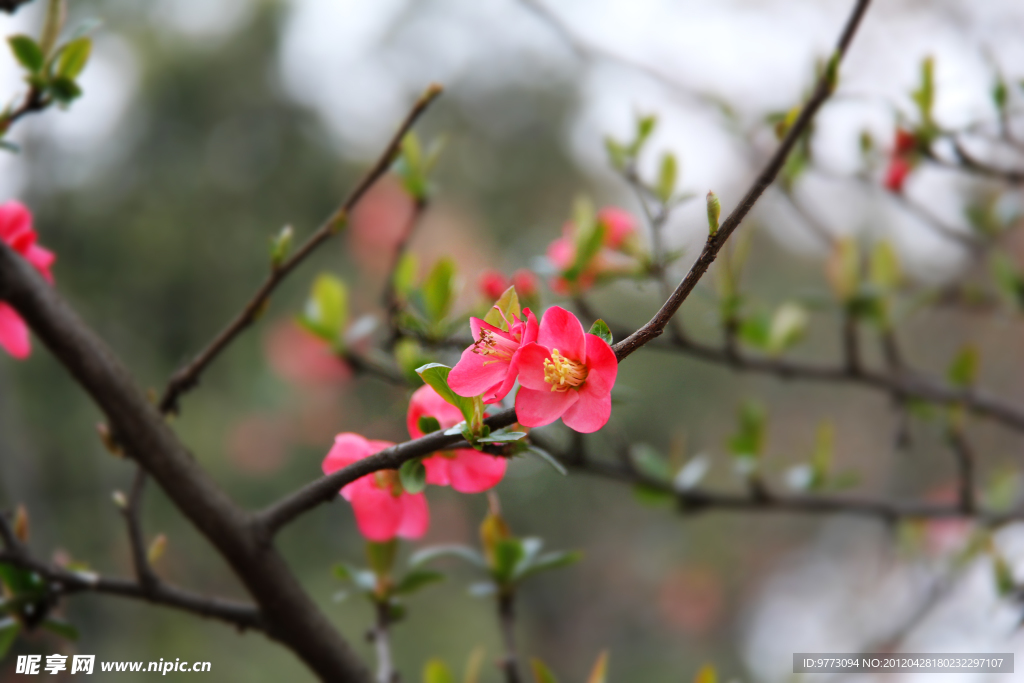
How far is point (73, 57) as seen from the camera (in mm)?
602

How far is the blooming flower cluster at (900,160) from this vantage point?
36.5 inches

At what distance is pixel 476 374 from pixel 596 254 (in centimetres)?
46

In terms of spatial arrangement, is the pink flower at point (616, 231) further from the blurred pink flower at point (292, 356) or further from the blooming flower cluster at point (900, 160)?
the blurred pink flower at point (292, 356)

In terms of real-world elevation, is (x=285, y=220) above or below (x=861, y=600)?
above

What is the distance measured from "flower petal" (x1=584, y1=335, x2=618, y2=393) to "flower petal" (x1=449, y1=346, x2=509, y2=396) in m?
0.04

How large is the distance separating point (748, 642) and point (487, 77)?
2665mm

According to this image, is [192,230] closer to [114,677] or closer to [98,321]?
[98,321]

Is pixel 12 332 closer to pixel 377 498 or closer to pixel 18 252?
pixel 18 252

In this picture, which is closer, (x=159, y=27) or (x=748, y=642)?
(x=159, y=27)

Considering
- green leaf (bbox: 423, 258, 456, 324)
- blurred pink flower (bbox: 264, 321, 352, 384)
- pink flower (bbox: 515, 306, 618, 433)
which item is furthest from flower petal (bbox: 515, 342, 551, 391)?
blurred pink flower (bbox: 264, 321, 352, 384)

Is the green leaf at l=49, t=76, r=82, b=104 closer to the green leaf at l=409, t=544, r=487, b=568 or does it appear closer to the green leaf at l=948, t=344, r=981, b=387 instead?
the green leaf at l=409, t=544, r=487, b=568

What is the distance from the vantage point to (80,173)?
2.36m

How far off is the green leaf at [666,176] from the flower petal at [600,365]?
0.57 metres

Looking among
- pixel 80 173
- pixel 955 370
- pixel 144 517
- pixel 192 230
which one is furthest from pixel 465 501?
pixel 955 370
